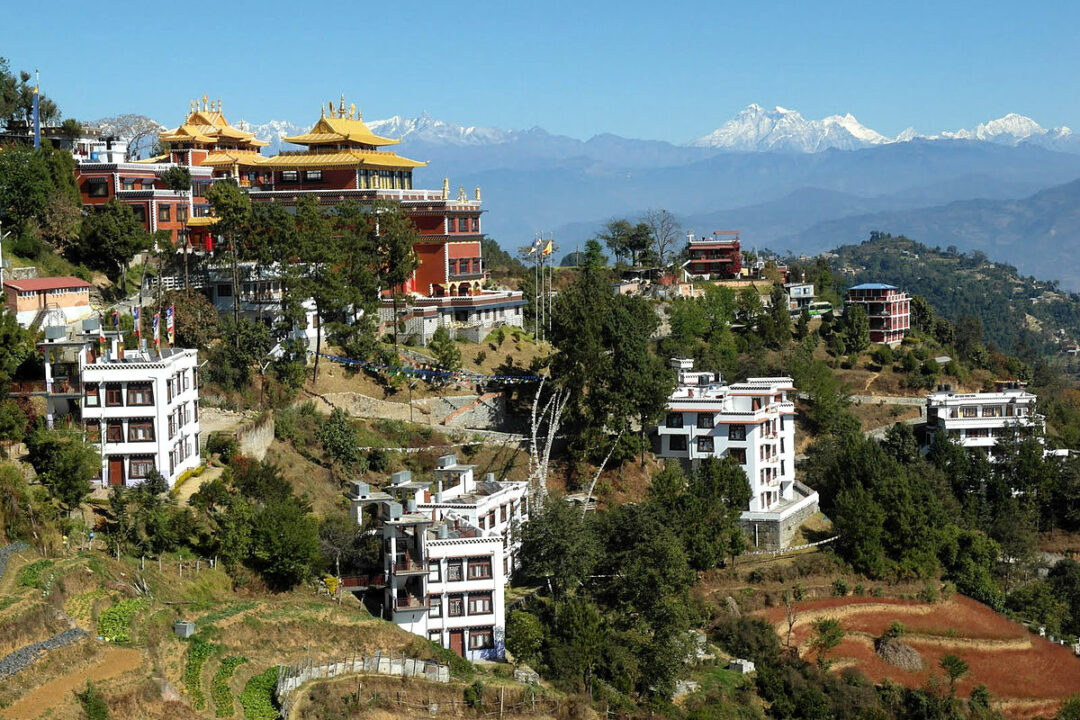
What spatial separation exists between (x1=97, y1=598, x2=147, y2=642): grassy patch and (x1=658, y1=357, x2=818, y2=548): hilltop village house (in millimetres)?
23657

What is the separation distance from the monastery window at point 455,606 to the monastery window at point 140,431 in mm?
8664

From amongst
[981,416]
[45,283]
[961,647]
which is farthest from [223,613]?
[981,416]

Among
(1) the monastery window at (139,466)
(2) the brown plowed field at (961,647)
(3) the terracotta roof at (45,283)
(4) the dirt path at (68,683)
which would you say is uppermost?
(3) the terracotta roof at (45,283)

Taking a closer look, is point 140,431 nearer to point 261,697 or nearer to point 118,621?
point 118,621

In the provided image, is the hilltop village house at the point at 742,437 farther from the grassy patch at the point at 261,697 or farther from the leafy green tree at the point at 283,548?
the grassy patch at the point at 261,697

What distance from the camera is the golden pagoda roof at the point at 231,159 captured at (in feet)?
193

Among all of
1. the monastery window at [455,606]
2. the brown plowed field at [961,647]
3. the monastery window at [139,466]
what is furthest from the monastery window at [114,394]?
the brown plowed field at [961,647]

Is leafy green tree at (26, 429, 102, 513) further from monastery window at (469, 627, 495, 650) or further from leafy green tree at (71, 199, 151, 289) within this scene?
leafy green tree at (71, 199, 151, 289)

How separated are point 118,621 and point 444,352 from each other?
2234 centimetres

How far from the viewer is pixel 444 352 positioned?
1930 inches

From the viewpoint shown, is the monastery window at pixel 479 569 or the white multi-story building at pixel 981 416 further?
the white multi-story building at pixel 981 416

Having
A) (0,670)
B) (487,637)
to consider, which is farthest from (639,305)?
(0,670)

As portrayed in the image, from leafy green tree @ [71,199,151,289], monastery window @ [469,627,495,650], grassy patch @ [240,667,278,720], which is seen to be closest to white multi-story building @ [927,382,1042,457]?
monastery window @ [469,627,495,650]

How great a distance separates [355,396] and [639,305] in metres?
14.3
